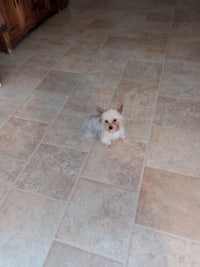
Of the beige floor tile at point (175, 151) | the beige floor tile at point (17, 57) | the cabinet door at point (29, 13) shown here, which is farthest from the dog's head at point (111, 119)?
the cabinet door at point (29, 13)

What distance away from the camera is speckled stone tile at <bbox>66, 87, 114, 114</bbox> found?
1.96 m

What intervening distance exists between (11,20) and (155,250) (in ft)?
9.34

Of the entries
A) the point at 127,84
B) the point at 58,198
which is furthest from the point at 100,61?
the point at 58,198

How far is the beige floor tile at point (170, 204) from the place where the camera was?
121 centimetres

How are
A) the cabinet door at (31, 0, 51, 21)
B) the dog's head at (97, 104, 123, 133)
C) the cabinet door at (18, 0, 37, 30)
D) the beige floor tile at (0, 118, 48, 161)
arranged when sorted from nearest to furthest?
the dog's head at (97, 104, 123, 133) → the beige floor tile at (0, 118, 48, 161) → the cabinet door at (18, 0, 37, 30) → the cabinet door at (31, 0, 51, 21)

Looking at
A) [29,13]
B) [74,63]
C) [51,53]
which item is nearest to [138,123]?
[74,63]

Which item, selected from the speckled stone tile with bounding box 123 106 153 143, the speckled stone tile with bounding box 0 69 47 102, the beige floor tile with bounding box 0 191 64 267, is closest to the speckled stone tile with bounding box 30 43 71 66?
the speckled stone tile with bounding box 0 69 47 102

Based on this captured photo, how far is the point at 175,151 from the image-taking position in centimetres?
157

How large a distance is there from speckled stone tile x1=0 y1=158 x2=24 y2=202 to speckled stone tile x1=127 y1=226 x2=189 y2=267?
0.85m

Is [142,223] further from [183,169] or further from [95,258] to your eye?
[183,169]

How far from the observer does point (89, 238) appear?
1.20 metres

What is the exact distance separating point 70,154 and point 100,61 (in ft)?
A: 4.34

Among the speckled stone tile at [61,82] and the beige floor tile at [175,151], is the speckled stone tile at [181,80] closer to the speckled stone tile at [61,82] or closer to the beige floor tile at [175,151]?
the beige floor tile at [175,151]

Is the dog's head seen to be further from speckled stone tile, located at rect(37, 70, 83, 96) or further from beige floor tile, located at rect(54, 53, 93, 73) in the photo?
beige floor tile, located at rect(54, 53, 93, 73)
